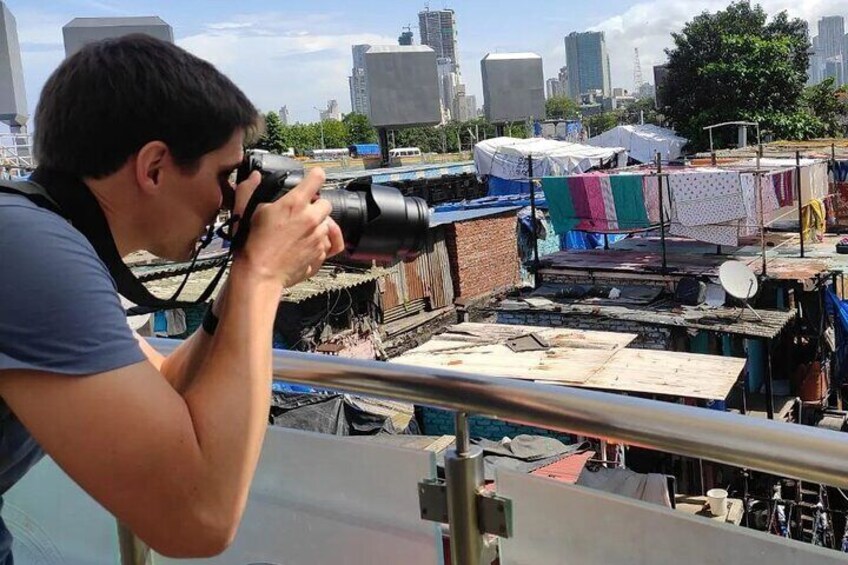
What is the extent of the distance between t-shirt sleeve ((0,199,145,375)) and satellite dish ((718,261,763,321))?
32.4 feet

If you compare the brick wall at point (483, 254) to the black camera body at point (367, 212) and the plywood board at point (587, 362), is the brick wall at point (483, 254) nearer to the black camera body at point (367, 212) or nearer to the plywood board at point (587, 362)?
the plywood board at point (587, 362)

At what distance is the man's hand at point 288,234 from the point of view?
38.8 inches

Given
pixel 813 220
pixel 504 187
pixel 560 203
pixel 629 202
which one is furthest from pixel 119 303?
pixel 504 187

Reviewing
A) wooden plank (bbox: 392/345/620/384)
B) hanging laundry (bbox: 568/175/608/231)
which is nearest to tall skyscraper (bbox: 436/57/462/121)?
hanging laundry (bbox: 568/175/608/231)

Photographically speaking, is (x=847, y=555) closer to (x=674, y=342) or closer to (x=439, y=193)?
(x=674, y=342)

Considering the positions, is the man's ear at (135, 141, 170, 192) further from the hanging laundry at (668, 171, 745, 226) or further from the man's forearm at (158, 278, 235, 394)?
the hanging laundry at (668, 171, 745, 226)

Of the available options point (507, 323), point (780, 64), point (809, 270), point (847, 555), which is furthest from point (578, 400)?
point (780, 64)

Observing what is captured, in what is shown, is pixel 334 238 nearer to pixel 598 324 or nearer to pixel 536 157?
pixel 598 324

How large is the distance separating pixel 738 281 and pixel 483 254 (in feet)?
22.8

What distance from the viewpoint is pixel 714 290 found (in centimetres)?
1082

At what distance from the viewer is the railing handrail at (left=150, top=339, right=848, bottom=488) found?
0.97m

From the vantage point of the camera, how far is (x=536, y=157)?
23.0 metres

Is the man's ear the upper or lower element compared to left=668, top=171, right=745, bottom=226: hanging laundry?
upper

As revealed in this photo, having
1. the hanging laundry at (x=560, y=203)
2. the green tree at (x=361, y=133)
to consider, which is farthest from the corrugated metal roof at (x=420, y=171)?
the green tree at (x=361, y=133)
